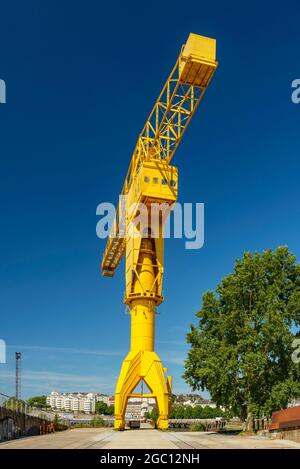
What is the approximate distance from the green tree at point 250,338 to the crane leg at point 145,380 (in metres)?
2.24

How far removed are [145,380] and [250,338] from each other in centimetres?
967

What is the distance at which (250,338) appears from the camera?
1318 inches

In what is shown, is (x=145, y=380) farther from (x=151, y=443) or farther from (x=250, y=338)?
(x=151, y=443)

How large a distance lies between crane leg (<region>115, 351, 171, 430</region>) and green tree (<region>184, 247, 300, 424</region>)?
2238 millimetres

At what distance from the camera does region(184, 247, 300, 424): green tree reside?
3350 cm

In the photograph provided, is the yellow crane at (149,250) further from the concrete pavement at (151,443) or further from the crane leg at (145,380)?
the concrete pavement at (151,443)

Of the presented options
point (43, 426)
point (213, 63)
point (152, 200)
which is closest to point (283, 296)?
point (152, 200)

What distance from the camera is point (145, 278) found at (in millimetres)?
40625

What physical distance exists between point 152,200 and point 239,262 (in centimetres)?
827

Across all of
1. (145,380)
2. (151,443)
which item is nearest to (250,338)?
(145,380)

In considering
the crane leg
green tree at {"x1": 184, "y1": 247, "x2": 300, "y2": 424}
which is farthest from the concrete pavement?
the crane leg

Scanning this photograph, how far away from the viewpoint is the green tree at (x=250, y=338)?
3350 cm

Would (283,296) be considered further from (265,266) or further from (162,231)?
(162,231)

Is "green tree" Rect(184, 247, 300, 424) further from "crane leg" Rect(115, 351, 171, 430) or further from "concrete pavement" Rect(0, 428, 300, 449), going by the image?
"concrete pavement" Rect(0, 428, 300, 449)
